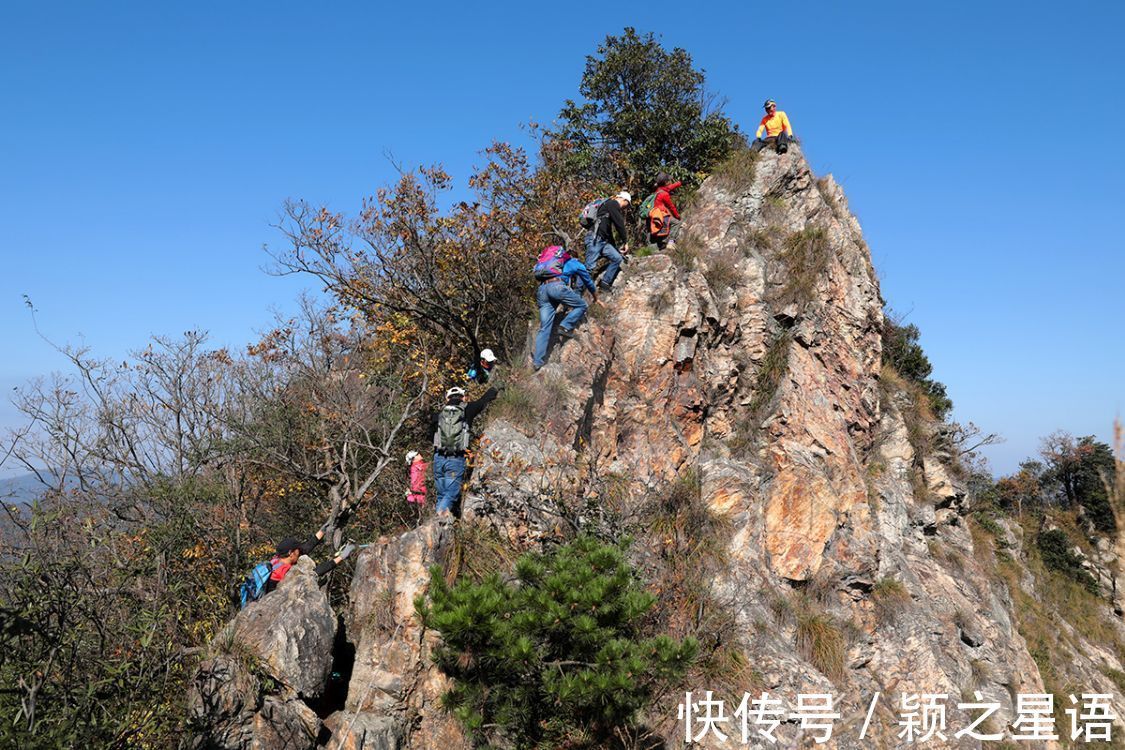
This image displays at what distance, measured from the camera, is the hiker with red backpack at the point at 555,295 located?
1089 cm

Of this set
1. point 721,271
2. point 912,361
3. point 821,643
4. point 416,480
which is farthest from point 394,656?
point 912,361

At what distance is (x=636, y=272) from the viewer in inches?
479

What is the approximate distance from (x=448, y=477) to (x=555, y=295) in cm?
355

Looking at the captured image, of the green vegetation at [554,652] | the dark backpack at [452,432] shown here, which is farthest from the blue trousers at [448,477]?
the green vegetation at [554,652]

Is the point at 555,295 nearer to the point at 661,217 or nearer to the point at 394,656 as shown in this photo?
the point at 661,217

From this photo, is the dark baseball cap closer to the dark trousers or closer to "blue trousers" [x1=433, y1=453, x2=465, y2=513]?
"blue trousers" [x1=433, y1=453, x2=465, y2=513]

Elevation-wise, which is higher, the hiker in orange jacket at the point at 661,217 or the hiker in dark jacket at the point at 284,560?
the hiker in orange jacket at the point at 661,217

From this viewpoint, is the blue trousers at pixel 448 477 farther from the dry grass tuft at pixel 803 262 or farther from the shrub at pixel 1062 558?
the shrub at pixel 1062 558

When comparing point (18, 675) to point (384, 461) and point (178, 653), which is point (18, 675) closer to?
point (178, 653)

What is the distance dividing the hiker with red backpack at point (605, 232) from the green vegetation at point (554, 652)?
5999 mm

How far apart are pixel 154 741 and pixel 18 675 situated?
1.45 metres

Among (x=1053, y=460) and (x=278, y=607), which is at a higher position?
(x=1053, y=460)

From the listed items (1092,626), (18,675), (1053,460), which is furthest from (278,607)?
(1053,460)

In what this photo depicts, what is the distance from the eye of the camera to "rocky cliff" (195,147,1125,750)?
8172mm
